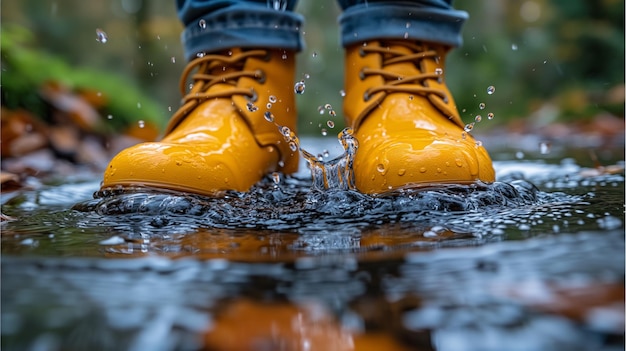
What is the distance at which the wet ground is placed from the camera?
1.60 ft

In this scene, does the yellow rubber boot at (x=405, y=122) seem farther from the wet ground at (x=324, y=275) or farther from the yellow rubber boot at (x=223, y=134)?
the yellow rubber boot at (x=223, y=134)

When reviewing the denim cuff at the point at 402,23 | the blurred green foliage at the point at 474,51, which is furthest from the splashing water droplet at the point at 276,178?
the blurred green foliage at the point at 474,51

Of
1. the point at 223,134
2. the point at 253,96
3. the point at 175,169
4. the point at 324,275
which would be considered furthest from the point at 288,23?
the point at 324,275

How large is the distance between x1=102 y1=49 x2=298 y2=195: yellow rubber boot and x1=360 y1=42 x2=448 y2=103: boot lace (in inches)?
9.0

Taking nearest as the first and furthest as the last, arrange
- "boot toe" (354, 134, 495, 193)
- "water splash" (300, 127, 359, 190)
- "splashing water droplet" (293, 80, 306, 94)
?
"boot toe" (354, 134, 495, 193) → "water splash" (300, 127, 359, 190) → "splashing water droplet" (293, 80, 306, 94)

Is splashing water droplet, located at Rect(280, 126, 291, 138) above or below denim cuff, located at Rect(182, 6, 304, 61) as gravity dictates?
below

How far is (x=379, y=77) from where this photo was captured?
4.56ft

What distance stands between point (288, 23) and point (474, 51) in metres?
7.09

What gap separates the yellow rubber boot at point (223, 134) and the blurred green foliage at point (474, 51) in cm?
143

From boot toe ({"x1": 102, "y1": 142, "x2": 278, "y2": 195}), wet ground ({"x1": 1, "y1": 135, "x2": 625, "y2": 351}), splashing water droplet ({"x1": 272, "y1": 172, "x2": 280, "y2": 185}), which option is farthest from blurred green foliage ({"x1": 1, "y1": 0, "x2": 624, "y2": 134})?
wet ground ({"x1": 1, "y1": 135, "x2": 625, "y2": 351})

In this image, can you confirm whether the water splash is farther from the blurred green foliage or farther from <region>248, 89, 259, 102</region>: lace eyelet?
the blurred green foliage

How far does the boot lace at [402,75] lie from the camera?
135 cm

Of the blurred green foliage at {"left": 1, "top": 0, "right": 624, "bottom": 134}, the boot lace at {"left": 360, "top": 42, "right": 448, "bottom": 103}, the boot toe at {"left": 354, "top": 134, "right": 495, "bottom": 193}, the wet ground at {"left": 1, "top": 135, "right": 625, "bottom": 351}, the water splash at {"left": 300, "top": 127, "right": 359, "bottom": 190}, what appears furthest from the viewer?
the blurred green foliage at {"left": 1, "top": 0, "right": 624, "bottom": 134}

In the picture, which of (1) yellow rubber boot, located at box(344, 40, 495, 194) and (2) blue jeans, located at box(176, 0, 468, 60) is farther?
(2) blue jeans, located at box(176, 0, 468, 60)
